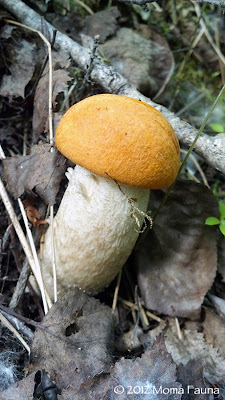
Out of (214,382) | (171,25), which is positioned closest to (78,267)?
(214,382)

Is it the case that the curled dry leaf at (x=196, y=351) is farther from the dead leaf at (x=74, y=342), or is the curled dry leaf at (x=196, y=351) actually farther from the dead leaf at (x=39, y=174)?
the dead leaf at (x=39, y=174)

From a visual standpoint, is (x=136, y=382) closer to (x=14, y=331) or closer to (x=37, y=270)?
(x=14, y=331)

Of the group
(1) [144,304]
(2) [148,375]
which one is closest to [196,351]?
(1) [144,304]

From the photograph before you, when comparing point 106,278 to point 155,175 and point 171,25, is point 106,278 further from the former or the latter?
point 171,25

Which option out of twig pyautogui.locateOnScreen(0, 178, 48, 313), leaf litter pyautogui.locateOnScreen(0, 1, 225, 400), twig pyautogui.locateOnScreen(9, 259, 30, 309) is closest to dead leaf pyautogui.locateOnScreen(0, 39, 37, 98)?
leaf litter pyautogui.locateOnScreen(0, 1, 225, 400)

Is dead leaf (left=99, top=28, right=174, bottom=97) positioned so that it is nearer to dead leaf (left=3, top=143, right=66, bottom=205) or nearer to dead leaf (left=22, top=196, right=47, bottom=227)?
dead leaf (left=3, top=143, right=66, bottom=205)

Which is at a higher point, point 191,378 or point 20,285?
point 20,285
